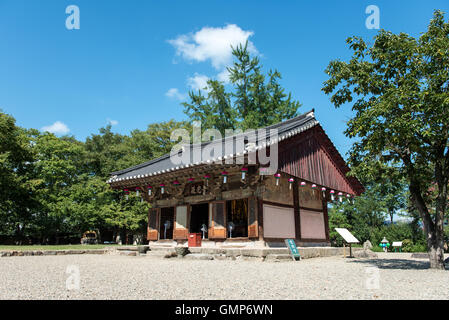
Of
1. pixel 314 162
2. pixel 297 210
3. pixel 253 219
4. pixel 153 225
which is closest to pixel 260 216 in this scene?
pixel 253 219

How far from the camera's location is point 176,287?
5094 mm

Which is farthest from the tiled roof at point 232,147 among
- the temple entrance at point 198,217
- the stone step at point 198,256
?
the stone step at point 198,256

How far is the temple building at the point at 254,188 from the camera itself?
38.1 ft

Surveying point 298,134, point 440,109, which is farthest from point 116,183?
point 440,109

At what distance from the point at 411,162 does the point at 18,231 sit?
29.6 meters

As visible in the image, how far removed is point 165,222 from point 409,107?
39.9ft

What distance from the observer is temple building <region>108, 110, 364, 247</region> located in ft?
38.1

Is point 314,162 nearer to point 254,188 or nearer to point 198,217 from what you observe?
point 254,188

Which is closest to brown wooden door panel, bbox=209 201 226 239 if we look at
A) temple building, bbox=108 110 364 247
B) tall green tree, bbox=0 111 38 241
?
temple building, bbox=108 110 364 247

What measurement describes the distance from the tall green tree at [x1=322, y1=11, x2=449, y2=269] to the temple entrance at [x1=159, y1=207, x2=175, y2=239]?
9.74m

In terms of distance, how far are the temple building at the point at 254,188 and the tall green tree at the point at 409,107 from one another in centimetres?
312

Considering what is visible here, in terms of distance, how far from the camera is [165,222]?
1563cm

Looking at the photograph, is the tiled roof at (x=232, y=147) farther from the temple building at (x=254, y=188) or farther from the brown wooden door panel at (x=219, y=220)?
the brown wooden door panel at (x=219, y=220)
